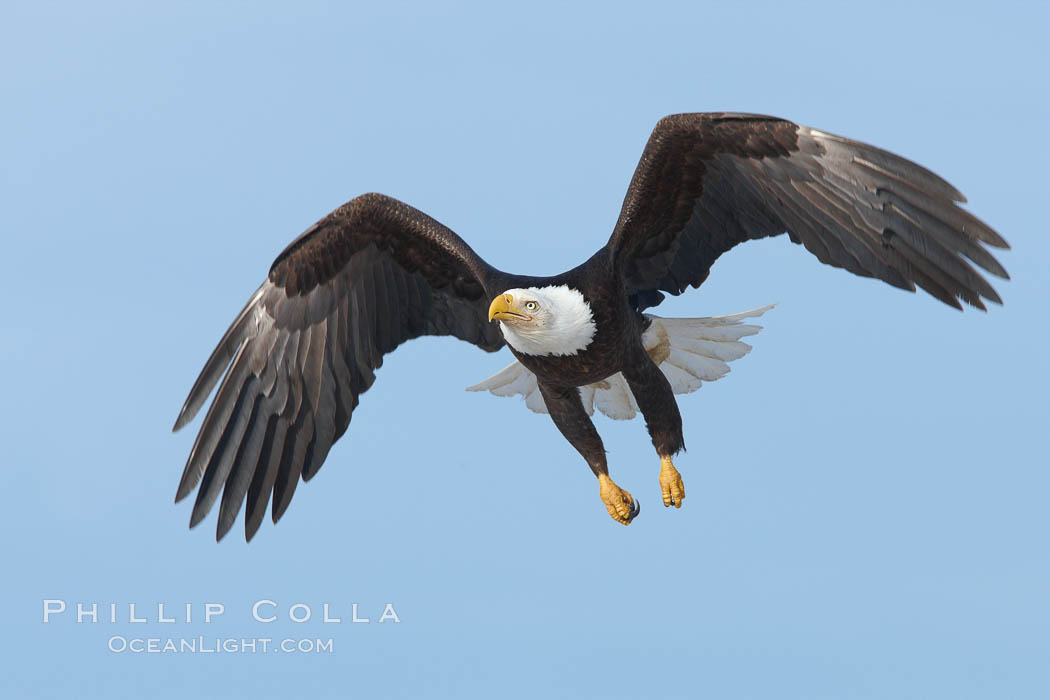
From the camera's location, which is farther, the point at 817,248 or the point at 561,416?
the point at 561,416

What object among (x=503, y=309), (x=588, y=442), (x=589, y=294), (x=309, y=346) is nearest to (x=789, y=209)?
(x=589, y=294)

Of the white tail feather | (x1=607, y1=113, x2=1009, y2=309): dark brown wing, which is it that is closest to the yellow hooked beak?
(x1=607, y1=113, x2=1009, y2=309): dark brown wing

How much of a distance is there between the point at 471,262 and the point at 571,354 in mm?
744

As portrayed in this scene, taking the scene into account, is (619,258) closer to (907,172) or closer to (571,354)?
(571,354)

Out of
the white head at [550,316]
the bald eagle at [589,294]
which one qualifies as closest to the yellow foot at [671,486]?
the bald eagle at [589,294]

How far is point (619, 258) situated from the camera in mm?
7895

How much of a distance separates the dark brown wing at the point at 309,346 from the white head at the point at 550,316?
27.3 inches

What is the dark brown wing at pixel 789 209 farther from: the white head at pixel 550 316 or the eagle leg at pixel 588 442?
the eagle leg at pixel 588 442

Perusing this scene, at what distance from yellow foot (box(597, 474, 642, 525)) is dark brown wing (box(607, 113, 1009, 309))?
1.07 meters

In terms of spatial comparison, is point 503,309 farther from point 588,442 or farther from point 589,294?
point 588,442

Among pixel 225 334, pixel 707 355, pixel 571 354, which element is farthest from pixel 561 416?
pixel 225 334

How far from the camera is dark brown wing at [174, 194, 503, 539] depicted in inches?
331

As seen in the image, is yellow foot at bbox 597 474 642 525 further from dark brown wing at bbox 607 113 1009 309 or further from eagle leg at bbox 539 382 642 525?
dark brown wing at bbox 607 113 1009 309

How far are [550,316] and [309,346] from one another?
63.7 inches
